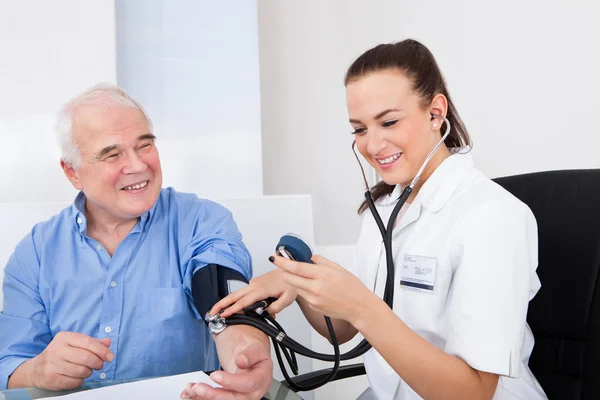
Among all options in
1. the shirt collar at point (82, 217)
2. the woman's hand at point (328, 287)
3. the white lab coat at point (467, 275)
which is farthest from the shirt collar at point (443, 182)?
the shirt collar at point (82, 217)

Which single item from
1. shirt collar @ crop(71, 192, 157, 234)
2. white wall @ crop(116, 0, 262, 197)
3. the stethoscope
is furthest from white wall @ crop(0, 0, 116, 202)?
the stethoscope

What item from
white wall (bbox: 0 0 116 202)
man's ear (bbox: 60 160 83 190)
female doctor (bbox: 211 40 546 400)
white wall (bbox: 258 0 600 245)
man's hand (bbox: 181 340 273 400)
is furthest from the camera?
white wall (bbox: 0 0 116 202)

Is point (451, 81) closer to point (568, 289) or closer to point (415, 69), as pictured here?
point (415, 69)

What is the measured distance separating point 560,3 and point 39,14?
2087 millimetres

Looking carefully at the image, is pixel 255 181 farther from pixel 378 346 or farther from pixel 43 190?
pixel 378 346

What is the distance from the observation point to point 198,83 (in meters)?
2.90

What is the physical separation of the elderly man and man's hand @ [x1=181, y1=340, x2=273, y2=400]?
26cm

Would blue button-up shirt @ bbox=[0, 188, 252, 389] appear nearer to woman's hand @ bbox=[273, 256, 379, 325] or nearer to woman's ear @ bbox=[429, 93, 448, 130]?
woman's hand @ bbox=[273, 256, 379, 325]

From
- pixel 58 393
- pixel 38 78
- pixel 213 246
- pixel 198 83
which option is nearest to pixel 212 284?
pixel 213 246

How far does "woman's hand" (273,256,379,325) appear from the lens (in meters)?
0.89

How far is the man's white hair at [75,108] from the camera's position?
1.40 metres

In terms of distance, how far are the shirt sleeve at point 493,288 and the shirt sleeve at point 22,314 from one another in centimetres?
94

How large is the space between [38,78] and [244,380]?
200 centimetres

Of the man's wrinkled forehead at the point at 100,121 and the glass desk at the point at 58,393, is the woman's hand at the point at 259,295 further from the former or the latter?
the man's wrinkled forehead at the point at 100,121
